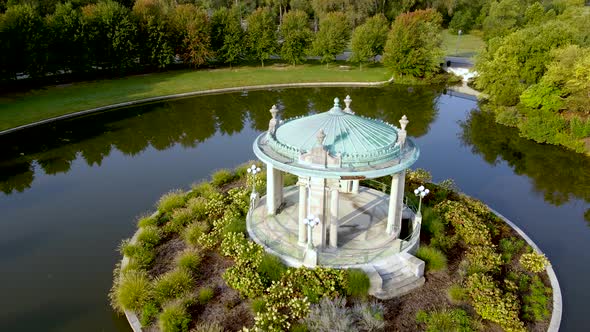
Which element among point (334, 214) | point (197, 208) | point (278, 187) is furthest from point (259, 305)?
point (197, 208)

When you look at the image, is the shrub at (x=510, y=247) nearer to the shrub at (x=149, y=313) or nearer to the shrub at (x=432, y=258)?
the shrub at (x=432, y=258)

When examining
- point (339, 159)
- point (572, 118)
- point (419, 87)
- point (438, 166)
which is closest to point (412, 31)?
point (419, 87)

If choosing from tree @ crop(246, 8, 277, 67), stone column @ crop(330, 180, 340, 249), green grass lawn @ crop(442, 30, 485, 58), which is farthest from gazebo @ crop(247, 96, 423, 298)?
green grass lawn @ crop(442, 30, 485, 58)

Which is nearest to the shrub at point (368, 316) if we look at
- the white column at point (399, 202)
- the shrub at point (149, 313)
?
the white column at point (399, 202)

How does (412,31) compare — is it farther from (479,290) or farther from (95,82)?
(479,290)

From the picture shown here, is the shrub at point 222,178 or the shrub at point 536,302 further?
the shrub at point 222,178

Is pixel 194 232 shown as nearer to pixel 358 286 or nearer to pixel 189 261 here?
pixel 189 261

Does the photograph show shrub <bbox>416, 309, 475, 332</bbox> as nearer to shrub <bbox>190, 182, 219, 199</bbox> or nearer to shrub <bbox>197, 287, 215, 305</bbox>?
shrub <bbox>197, 287, 215, 305</bbox>
